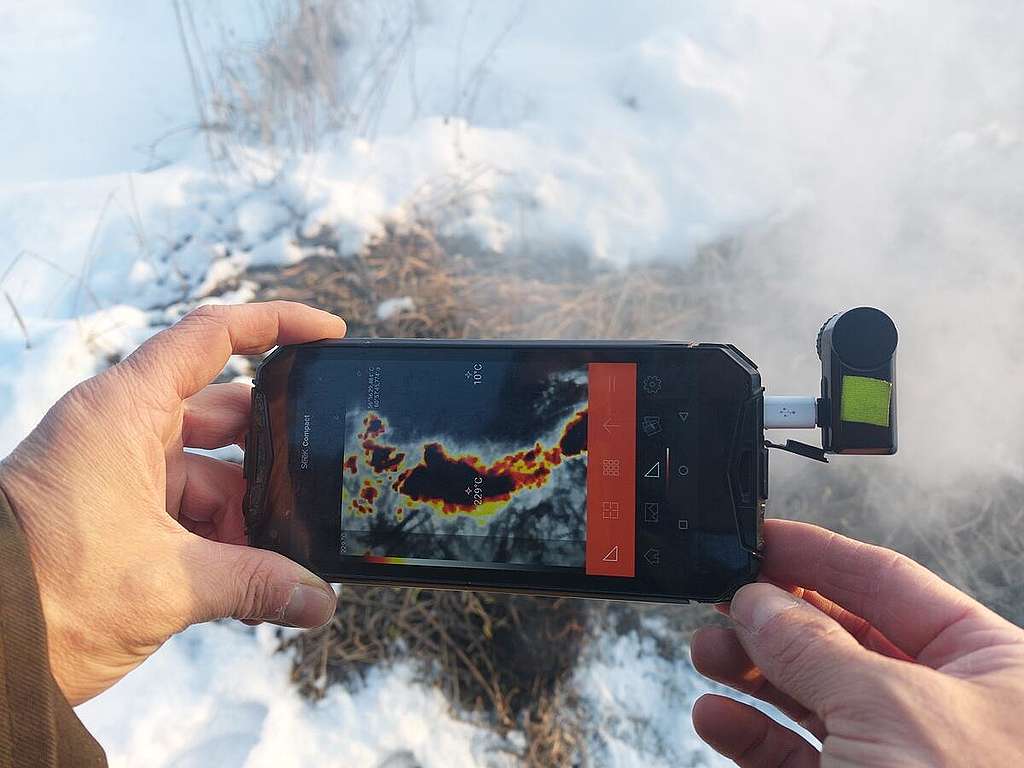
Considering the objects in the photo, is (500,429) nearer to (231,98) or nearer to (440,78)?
(440,78)

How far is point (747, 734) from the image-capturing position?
117 centimetres

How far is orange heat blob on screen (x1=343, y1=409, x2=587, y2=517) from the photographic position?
1.13m

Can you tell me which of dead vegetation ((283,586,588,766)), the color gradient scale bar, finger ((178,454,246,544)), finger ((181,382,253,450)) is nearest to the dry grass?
dead vegetation ((283,586,588,766))

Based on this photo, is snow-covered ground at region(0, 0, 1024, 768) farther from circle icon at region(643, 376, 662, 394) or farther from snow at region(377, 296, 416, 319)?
circle icon at region(643, 376, 662, 394)

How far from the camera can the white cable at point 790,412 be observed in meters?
1.10

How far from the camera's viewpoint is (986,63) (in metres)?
2.24

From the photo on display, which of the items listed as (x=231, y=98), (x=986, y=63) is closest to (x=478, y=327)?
(x=231, y=98)

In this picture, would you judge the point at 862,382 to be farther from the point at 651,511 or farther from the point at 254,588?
the point at 254,588

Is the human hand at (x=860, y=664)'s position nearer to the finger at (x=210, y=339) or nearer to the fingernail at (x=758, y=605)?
the fingernail at (x=758, y=605)

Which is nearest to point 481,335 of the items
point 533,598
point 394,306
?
point 394,306

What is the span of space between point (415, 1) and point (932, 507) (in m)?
2.57

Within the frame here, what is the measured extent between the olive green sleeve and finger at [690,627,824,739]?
973 mm

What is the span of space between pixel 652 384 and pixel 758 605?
1.22 feet

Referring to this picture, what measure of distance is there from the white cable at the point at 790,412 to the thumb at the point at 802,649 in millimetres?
268
